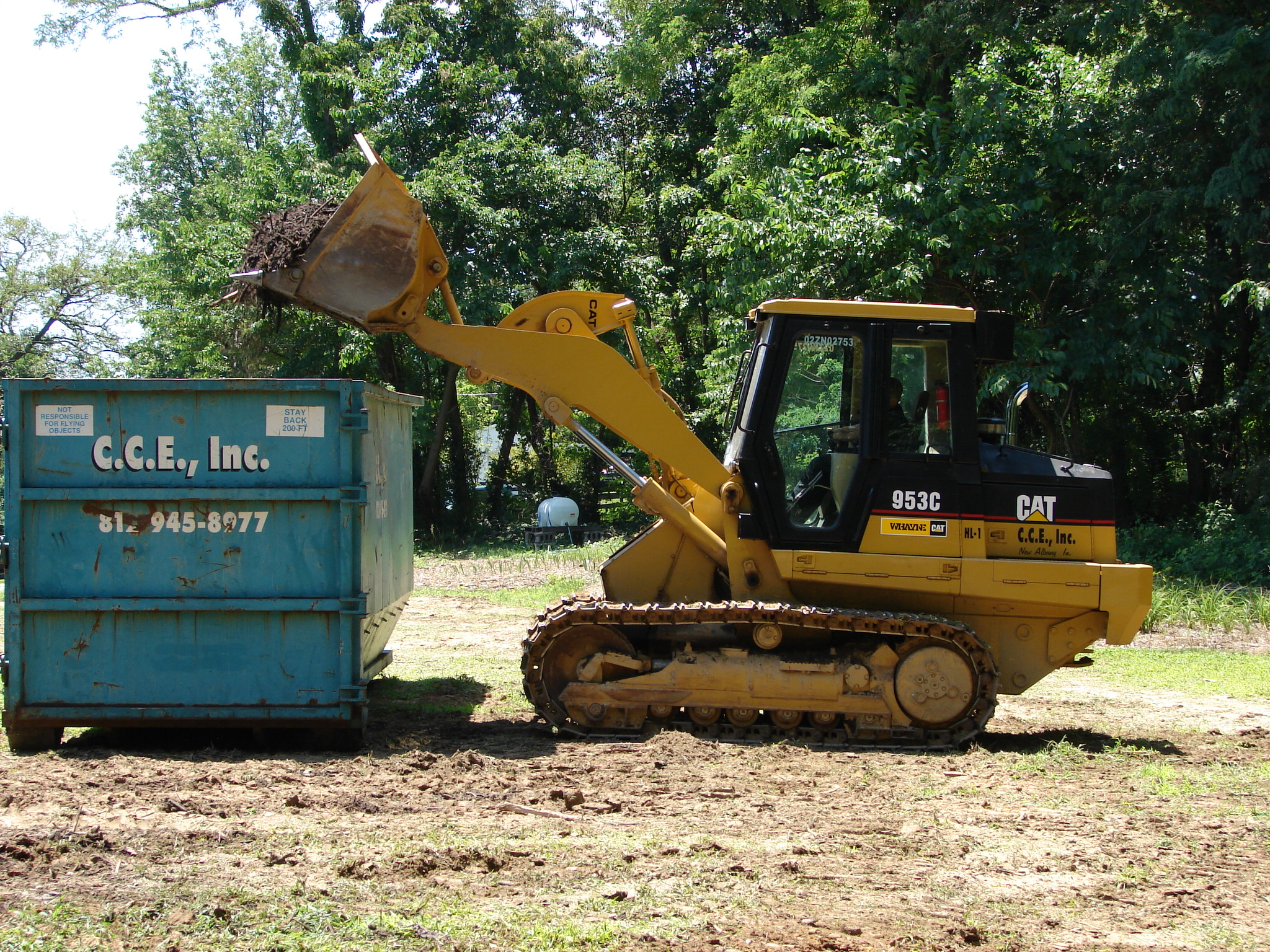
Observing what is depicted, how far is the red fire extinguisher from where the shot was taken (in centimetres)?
679

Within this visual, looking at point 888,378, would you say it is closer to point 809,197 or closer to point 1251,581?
point 809,197

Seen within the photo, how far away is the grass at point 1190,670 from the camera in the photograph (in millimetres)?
9117

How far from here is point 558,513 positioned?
82.4 ft

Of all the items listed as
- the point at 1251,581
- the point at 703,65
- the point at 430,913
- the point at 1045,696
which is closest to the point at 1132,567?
the point at 1045,696

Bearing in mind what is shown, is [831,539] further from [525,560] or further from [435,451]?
[435,451]

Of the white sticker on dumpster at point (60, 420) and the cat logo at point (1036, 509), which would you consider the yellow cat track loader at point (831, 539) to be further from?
the white sticker on dumpster at point (60, 420)

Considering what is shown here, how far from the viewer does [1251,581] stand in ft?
48.5

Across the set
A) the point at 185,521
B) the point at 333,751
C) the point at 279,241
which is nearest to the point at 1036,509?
the point at 333,751

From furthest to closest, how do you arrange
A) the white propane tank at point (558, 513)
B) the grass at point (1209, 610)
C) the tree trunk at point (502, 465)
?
the tree trunk at point (502, 465) < the white propane tank at point (558, 513) < the grass at point (1209, 610)

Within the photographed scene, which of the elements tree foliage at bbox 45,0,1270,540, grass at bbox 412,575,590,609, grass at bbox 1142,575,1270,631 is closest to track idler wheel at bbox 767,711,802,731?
grass at bbox 1142,575,1270,631

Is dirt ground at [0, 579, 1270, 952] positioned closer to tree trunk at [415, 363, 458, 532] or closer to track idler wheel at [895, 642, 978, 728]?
track idler wheel at [895, 642, 978, 728]

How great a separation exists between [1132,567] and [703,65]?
77.3 ft

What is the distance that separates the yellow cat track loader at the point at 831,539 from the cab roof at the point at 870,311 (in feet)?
0.05

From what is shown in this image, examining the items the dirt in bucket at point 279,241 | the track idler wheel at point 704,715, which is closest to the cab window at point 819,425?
the track idler wheel at point 704,715
